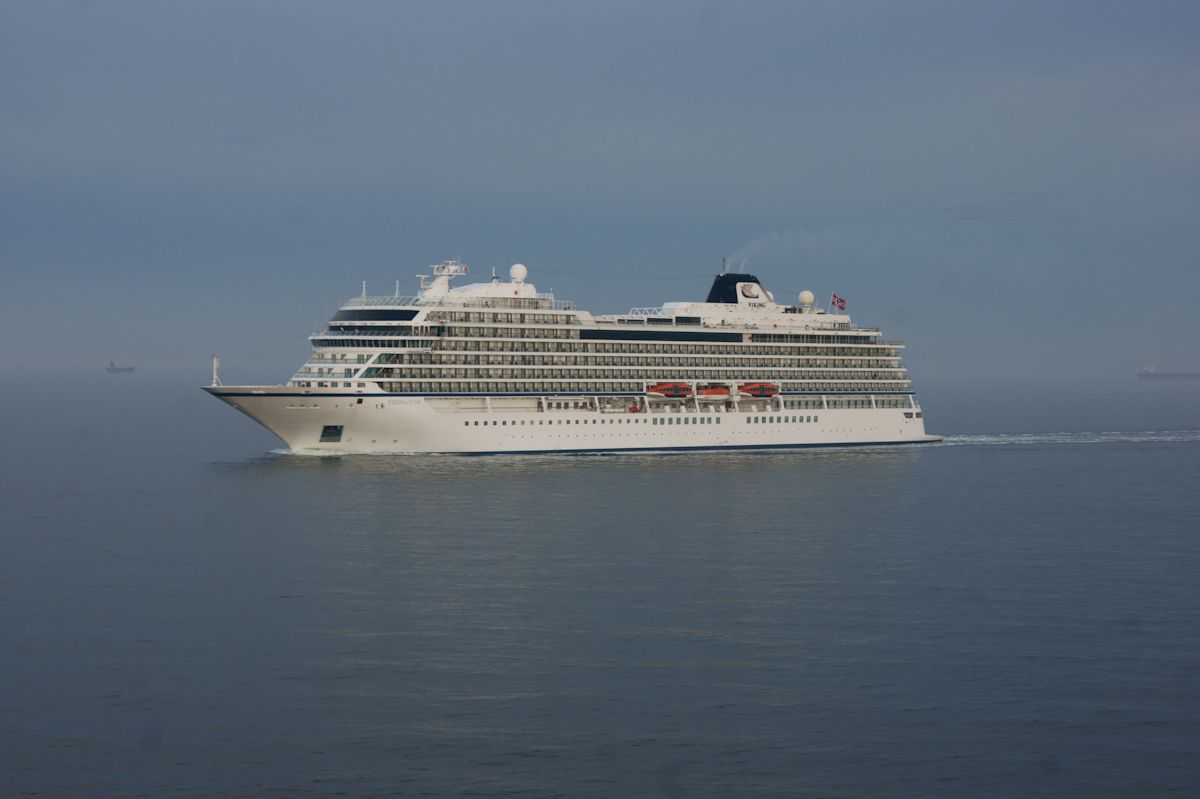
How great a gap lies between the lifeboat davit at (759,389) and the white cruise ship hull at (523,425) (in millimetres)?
775

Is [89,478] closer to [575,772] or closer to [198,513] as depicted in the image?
[198,513]

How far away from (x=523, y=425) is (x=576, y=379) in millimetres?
5716

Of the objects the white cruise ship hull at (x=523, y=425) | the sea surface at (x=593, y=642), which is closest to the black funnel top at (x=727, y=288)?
the white cruise ship hull at (x=523, y=425)

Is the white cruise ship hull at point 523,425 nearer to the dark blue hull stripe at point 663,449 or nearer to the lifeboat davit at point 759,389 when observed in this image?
the dark blue hull stripe at point 663,449

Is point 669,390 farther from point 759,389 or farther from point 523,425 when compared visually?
point 523,425

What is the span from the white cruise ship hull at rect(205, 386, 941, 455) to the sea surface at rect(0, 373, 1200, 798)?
35.6ft

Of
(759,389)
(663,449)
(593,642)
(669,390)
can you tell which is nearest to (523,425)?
(663,449)

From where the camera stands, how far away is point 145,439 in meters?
108

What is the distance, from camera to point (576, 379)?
8675 centimetres

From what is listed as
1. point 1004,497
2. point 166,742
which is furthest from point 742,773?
point 1004,497

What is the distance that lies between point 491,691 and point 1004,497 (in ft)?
135

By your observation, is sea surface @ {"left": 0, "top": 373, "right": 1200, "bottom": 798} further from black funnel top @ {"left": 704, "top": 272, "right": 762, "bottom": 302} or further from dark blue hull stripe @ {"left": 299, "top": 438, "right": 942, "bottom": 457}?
black funnel top @ {"left": 704, "top": 272, "right": 762, "bottom": 302}

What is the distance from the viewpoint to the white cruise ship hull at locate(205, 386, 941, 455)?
256 feet

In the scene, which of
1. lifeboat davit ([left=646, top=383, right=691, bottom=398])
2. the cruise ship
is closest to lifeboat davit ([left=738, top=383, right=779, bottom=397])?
the cruise ship
